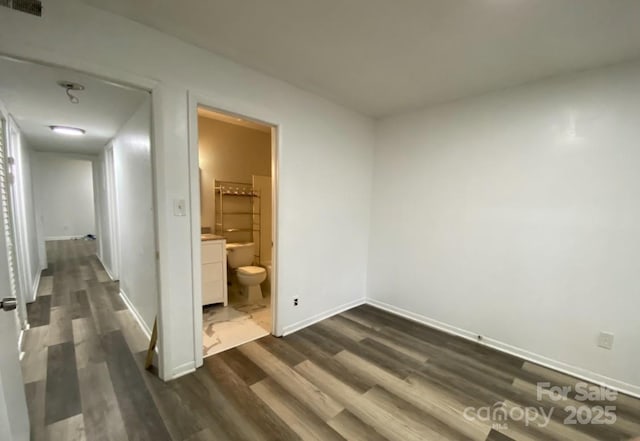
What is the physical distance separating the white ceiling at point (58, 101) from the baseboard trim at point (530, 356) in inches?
133

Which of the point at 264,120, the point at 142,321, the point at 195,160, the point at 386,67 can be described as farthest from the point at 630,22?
the point at 142,321

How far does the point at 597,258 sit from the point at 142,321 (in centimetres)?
422

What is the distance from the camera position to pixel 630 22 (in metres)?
1.54

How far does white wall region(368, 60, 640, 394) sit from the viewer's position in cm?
200

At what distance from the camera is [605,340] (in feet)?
6.78

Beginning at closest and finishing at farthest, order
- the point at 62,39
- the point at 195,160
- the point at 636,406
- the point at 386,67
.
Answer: the point at 62,39
the point at 636,406
the point at 195,160
the point at 386,67

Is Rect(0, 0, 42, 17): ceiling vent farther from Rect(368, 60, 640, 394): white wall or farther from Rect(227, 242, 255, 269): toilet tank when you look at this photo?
Rect(368, 60, 640, 394): white wall

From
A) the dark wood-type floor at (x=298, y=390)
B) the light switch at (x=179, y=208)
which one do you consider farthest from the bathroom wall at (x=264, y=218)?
the light switch at (x=179, y=208)

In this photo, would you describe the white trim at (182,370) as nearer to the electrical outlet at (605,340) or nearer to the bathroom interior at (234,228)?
the bathroom interior at (234,228)

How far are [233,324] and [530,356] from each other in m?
2.89

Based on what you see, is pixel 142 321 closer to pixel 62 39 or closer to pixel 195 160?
pixel 195 160

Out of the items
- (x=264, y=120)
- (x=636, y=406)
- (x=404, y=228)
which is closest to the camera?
(x=636, y=406)

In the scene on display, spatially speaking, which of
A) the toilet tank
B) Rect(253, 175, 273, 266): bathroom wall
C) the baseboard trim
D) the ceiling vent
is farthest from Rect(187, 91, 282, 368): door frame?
the baseboard trim

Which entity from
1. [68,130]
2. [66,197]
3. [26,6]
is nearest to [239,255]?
[68,130]
